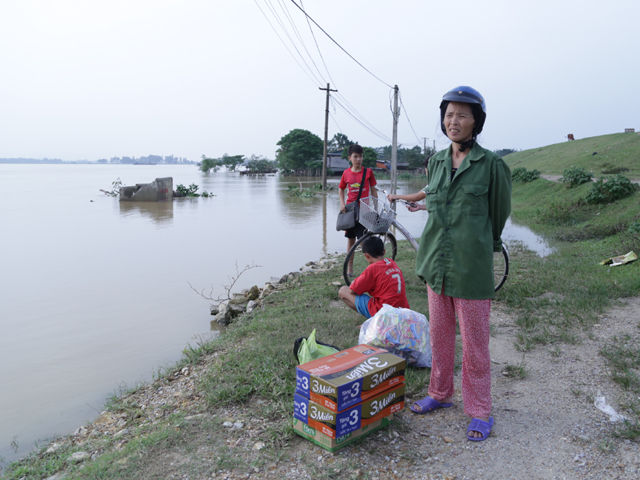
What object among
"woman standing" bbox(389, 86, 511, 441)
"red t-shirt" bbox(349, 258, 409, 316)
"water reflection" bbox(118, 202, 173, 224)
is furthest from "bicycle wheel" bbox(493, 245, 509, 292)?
"water reflection" bbox(118, 202, 173, 224)

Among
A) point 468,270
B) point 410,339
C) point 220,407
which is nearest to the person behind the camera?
point 468,270

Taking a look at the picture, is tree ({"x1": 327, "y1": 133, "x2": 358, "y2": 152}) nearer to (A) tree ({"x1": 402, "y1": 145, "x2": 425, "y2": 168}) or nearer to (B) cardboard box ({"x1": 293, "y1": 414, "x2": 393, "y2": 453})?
(A) tree ({"x1": 402, "y1": 145, "x2": 425, "y2": 168})

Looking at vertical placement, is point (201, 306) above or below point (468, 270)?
below

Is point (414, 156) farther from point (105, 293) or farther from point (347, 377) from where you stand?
point (347, 377)

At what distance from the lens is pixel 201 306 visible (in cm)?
726

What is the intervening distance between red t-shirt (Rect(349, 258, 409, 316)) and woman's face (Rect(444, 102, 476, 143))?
5.93 feet

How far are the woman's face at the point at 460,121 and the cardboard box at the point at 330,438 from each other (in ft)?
5.96

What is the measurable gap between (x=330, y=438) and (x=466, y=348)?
990mm

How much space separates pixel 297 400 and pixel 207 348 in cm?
235

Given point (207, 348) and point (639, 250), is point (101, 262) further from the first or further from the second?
point (639, 250)

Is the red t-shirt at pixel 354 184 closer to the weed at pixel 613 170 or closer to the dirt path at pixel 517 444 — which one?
the dirt path at pixel 517 444

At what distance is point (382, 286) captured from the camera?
4.20 meters

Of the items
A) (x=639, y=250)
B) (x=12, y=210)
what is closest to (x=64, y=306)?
(x=639, y=250)

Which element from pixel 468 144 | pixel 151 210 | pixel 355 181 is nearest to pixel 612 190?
pixel 355 181
